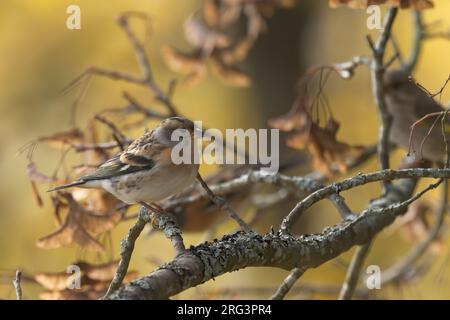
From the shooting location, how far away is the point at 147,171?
3.24 meters

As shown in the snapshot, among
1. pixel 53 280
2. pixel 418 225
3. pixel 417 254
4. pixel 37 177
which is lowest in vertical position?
pixel 417 254

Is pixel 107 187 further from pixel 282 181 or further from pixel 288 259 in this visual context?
pixel 288 259

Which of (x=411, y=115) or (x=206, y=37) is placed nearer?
(x=206, y=37)

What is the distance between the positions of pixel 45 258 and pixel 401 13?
4.44m

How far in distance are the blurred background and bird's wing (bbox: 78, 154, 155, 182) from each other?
3425 mm

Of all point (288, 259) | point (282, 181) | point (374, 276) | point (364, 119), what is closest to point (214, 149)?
point (282, 181)

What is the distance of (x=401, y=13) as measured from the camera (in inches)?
318

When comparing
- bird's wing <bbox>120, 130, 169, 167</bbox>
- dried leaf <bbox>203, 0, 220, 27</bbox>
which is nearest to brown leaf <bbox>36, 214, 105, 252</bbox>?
bird's wing <bbox>120, 130, 169, 167</bbox>

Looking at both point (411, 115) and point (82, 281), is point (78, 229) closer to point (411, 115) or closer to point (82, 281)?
point (82, 281)

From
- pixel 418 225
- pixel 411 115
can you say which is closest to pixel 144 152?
pixel 411 115
